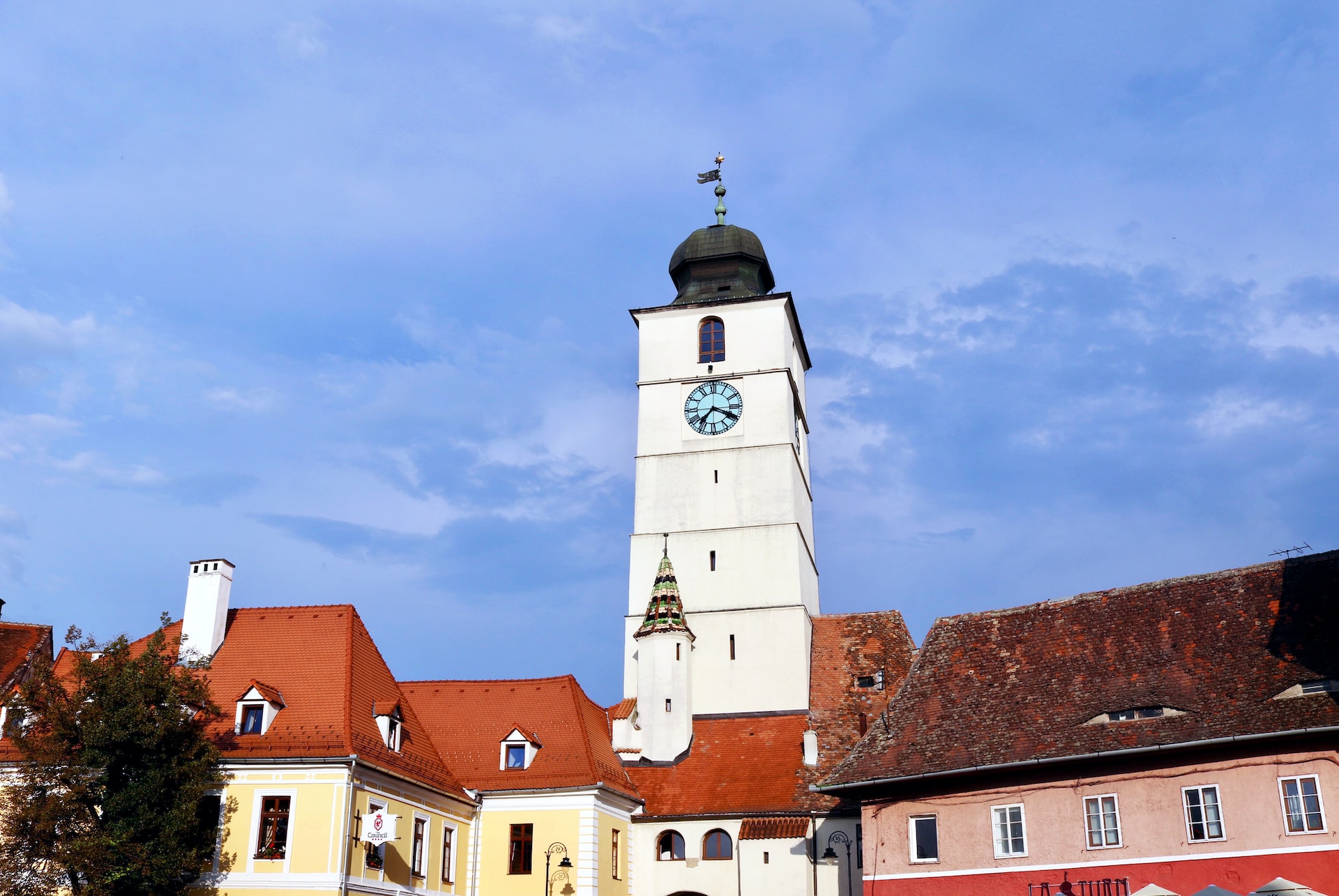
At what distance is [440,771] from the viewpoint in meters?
36.3

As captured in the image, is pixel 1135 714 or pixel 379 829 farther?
pixel 379 829

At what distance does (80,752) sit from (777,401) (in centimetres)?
2827

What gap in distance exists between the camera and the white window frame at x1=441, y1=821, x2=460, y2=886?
3503 cm

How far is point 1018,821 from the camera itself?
2956 cm

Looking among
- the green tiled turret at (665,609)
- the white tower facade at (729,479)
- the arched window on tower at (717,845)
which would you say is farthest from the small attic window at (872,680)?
the arched window on tower at (717,845)

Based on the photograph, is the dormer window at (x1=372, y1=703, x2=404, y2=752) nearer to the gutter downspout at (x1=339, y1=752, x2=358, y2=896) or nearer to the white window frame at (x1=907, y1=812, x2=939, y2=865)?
the gutter downspout at (x1=339, y1=752, x2=358, y2=896)

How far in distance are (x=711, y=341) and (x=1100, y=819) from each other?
27144mm

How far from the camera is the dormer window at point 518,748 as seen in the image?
123 ft

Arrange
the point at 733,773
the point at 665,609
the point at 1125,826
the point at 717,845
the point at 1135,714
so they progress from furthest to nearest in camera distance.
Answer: the point at 665,609 < the point at 733,773 < the point at 717,845 < the point at 1135,714 < the point at 1125,826

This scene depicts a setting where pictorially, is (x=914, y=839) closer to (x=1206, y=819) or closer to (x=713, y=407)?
(x=1206, y=819)

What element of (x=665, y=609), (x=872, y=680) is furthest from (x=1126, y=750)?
(x=665, y=609)

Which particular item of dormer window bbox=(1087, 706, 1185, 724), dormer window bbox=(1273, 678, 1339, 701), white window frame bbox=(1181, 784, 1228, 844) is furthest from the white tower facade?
dormer window bbox=(1273, 678, 1339, 701)

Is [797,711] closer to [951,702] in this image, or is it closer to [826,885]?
[826,885]

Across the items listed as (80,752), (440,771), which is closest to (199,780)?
(80,752)
